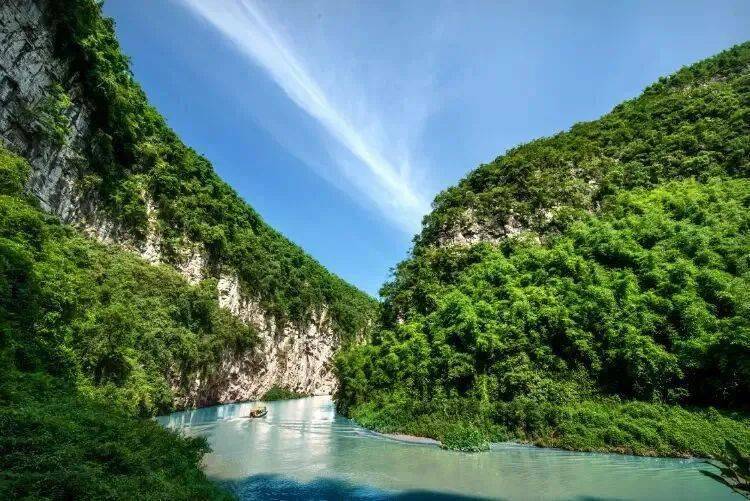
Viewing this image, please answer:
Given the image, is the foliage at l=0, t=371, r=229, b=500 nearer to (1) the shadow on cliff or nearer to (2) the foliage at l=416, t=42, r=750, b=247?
(1) the shadow on cliff

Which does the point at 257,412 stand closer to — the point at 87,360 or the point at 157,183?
the point at 87,360

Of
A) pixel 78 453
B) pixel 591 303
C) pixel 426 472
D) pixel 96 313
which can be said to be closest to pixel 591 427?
pixel 591 303

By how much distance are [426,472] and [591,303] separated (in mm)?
12750

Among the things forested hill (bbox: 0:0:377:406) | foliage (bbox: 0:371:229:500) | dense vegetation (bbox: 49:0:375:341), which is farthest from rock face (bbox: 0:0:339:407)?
foliage (bbox: 0:371:229:500)

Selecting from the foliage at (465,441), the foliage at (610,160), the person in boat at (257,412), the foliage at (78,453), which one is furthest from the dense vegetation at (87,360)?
the foliage at (610,160)

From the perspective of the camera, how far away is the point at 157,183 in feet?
108

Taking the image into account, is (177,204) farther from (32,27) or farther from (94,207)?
(32,27)

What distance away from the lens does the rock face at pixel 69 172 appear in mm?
17797

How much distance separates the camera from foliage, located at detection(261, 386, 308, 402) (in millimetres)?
45894

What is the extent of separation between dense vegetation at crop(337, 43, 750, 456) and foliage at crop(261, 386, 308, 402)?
1638 cm

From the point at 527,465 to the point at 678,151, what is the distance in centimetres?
2967

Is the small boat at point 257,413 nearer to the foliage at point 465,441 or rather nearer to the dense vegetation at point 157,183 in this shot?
the dense vegetation at point 157,183

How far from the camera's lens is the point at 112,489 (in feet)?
20.8

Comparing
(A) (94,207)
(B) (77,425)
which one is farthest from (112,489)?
(A) (94,207)
